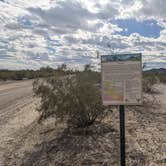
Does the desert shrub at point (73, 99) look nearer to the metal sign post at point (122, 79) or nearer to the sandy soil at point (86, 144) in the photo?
the sandy soil at point (86, 144)

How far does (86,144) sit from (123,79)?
3069 mm

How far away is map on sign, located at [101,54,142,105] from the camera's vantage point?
7.25 m

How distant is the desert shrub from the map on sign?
3482mm

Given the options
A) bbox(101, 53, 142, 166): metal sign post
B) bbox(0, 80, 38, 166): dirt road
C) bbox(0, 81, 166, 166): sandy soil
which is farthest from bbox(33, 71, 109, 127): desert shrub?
bbox(101, 53, 142, 166): metal sign post

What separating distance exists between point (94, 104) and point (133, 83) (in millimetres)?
3844

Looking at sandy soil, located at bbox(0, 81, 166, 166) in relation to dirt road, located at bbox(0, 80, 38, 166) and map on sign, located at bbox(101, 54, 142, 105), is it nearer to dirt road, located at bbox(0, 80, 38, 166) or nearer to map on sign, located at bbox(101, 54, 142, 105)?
dirt road, located at bbox(0, 80, 38, 166)

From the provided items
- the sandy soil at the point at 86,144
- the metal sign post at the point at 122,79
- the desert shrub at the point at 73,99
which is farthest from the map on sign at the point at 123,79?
the desert shrub at the point at 73,99

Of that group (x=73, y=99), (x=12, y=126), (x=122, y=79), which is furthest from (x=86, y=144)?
(x=12, y=126)

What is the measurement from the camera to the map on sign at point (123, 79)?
725 centimetres

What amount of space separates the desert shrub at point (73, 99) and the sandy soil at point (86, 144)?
41cm

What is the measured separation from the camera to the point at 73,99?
1087cm

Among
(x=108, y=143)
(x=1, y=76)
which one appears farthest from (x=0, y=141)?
(x=1, y=76)

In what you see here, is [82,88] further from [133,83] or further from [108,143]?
[133,83]

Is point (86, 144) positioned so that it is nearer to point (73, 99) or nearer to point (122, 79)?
point (73, 99)
